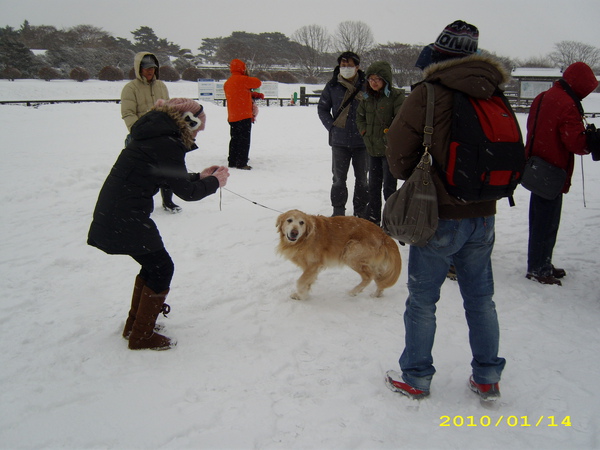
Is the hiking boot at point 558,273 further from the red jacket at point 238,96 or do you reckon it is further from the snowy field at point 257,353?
the red jacket at point 238,96

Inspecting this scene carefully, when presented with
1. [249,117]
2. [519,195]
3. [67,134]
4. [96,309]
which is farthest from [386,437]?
[67,134]

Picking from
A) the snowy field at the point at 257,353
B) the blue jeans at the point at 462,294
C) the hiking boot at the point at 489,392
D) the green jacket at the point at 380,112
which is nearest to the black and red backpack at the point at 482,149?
the blue jeans at the point at 462,294

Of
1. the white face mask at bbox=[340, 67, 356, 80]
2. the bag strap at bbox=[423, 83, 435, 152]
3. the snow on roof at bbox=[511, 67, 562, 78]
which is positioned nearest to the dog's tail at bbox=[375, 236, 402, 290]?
the bag strap at bbox=[423, 83, 435, 152]

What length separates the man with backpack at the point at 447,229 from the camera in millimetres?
1964

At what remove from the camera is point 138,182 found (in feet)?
8.62

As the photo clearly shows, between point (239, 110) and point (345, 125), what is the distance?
12.7 feet

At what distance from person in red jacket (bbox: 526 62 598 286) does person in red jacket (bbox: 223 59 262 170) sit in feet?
19.4

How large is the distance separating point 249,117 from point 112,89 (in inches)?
964

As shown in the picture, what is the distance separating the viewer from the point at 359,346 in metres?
2.97

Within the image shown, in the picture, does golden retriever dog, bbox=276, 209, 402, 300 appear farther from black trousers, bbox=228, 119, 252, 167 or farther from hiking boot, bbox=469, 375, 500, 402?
black trousers, bbox=228, 119, 252, 167

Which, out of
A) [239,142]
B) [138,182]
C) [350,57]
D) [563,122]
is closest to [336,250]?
[138,182]

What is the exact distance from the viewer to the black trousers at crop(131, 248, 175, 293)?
9.02ft

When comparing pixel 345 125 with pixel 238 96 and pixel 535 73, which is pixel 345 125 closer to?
pixel 238 96

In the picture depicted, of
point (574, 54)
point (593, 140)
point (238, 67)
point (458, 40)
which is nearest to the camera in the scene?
point (458, 40)
